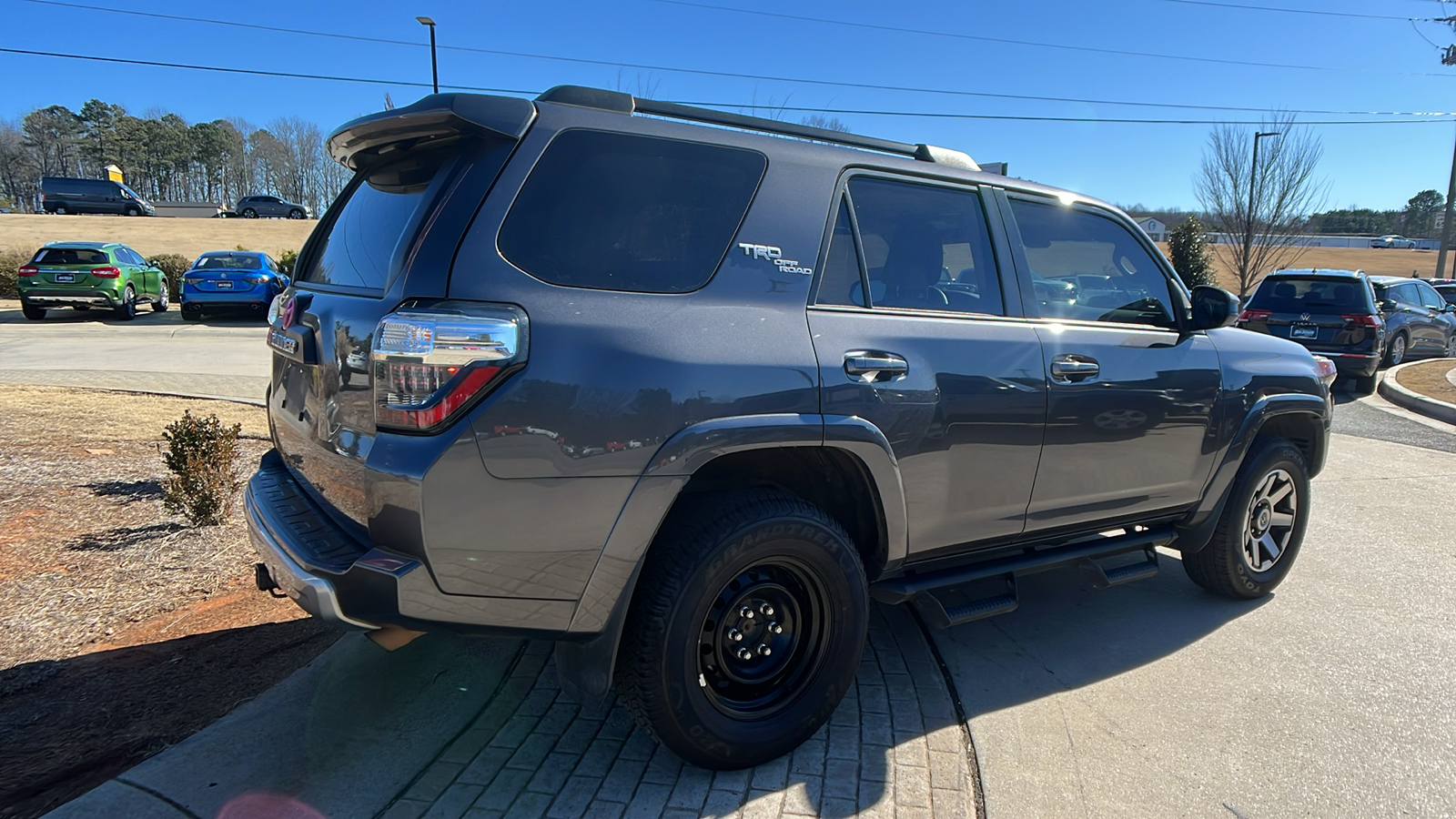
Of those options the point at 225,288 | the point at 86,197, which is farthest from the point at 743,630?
the point at 86,197

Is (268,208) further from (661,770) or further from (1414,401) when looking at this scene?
(661,770)

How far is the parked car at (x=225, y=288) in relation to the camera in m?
17.5

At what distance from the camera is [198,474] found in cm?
471

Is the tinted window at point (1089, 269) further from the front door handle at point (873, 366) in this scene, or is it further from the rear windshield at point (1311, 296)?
the rear windshield at point (1311, 296)

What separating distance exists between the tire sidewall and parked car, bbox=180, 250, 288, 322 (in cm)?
1765

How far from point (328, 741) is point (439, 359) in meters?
1.57

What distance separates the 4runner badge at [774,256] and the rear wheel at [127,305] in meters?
20.5

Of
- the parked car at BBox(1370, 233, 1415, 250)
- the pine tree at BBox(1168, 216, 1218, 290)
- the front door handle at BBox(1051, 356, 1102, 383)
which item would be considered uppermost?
the parked car at BBox(1370, 233, 1415, 250)

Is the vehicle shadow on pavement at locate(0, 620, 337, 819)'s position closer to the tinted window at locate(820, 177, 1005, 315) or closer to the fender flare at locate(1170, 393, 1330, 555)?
the tinted window at locate(820, 177, 1005, 315)

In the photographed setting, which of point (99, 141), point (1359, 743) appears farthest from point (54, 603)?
point (99, 141)

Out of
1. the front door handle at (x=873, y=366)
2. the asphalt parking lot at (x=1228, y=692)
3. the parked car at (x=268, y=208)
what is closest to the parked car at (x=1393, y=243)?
the parked car at (x=268, y=208)

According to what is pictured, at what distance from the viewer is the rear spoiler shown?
2338 mm

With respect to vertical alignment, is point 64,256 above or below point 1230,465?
above

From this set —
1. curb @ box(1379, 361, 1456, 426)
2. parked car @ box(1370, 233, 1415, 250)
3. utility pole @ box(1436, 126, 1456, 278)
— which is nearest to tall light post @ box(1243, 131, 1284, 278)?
utility pole @ box(1436, 126, 1456, 278)
